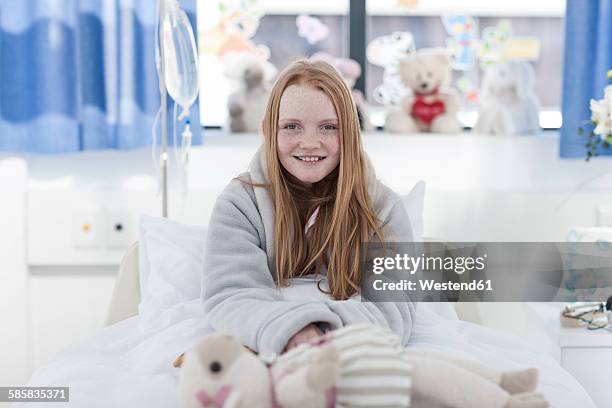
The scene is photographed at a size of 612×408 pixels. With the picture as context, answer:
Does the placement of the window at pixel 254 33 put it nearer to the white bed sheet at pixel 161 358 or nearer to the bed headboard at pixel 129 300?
the bed headboard at pixel 129 300

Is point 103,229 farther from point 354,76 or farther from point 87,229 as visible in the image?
point 354,76

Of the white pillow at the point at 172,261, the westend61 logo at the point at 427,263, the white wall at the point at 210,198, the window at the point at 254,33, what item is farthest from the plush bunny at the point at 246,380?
the window at the point at 254,33

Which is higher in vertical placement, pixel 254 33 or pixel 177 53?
pixel 254 33

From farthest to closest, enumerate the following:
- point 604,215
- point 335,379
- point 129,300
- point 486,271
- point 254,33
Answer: point 254,33 → point 486,271 → point 604,215 → point 129,300 → point 335,379

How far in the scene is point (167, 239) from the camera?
72.9 inches

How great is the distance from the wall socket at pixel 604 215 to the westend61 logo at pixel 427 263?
1.11 feet

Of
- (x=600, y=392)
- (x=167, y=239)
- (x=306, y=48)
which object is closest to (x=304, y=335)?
(x=167, y=239)

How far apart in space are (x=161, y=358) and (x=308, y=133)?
48 centimetres

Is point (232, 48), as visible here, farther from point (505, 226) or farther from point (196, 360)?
point (196, 360)

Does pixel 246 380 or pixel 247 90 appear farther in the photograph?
pixel 247 90

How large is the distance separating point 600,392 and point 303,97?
976 millimetres

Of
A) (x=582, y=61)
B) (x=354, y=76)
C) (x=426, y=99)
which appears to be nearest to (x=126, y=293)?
(x=354, y=76)

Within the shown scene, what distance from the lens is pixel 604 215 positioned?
227 centimetres

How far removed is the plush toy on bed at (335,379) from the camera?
918 millimetres
